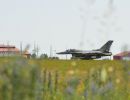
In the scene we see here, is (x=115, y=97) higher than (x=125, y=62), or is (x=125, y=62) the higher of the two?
(x=125, y=62)

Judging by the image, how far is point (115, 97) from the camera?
12.3 feet

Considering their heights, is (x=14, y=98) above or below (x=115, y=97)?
above

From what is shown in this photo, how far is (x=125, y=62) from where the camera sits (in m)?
2.40

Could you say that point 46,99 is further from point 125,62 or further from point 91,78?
point 125,62

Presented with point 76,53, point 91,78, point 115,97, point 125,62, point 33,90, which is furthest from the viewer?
point 76,53

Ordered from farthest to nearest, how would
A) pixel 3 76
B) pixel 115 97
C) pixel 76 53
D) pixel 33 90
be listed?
pixel 76 53, pixel 115 97, pixel 33 90, pixel 3 76

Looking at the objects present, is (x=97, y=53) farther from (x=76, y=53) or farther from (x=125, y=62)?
(x=125, y=62)

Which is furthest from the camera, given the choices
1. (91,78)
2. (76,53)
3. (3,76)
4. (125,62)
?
(76,53)

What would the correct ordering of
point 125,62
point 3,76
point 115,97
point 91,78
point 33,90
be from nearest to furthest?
point 3,76
point 33,90
point 125,62
point 91,78
point 115,97

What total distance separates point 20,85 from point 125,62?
1.27 metres

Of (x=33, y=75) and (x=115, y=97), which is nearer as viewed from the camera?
(x=33, y=75)

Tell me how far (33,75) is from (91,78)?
4.92 feet

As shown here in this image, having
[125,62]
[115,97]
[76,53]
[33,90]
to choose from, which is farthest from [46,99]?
[76,53]

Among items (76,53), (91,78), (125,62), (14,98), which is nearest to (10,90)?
(14,98)
